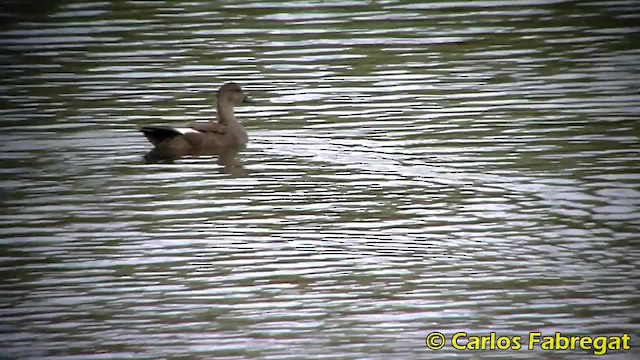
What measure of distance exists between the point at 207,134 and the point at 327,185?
94.8 inches

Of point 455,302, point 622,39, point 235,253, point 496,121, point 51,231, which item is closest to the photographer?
point 455,302

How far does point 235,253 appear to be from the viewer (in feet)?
34.1

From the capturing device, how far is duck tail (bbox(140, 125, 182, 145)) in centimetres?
1387

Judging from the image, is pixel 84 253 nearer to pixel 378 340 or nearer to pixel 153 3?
pixel 378 340

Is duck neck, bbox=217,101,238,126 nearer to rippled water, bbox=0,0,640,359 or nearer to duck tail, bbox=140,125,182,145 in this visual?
rippled water, bbox=0,0,640,359

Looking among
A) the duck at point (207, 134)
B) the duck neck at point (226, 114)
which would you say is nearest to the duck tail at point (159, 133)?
the duck at point (207, 134)

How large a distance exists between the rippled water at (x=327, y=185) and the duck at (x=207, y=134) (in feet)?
0.72

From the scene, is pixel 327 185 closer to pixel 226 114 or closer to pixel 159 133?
pixel 159 133

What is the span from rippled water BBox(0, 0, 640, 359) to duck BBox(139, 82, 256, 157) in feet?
0.72

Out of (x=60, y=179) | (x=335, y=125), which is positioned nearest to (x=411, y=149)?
(x=335, y=125)

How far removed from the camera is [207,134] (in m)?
14.4

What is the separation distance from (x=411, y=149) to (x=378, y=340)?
5242 millimetres

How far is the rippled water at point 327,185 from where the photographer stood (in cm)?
896

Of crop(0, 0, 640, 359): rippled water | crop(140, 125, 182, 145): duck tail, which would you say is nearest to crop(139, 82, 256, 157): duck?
crop(140, 125, 182, 145): duck tail
